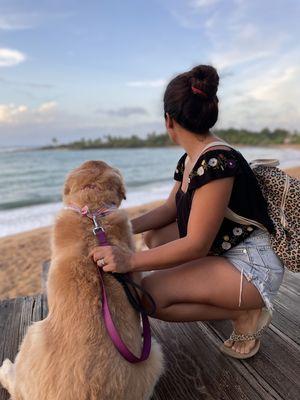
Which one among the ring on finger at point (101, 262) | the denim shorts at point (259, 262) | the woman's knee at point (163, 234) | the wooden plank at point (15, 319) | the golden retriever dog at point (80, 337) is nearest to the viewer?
the golden retriever dog at point (80, 337)

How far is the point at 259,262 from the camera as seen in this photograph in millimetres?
2404

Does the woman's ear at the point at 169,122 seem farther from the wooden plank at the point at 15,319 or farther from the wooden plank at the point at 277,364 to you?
the wooden plank at the point at 15,319

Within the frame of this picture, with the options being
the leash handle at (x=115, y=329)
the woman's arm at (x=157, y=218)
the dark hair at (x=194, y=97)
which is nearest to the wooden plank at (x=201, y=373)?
the leash handle at (x=115, y=329)

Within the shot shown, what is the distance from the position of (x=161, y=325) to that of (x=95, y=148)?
75.3 m

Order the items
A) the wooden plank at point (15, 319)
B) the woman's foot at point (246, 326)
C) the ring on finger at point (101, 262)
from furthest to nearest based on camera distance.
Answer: the wooden plank at point (15, 319), the woman's foot at point (246, 326), the ring on finger at point (101, 262)

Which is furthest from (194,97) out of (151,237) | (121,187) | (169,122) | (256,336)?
(256,336)

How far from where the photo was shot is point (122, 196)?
2.52m

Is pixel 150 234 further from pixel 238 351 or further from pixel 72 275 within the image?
pixel 72 275

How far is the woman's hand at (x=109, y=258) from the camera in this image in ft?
6.49

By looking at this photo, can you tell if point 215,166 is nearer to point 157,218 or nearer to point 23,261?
point 157,218

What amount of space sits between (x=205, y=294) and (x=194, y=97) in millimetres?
1230

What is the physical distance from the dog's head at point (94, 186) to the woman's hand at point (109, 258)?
1.12 ft

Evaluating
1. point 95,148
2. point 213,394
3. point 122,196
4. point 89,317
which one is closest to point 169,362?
point 213,394

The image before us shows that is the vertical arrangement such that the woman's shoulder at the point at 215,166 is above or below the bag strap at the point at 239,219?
above
